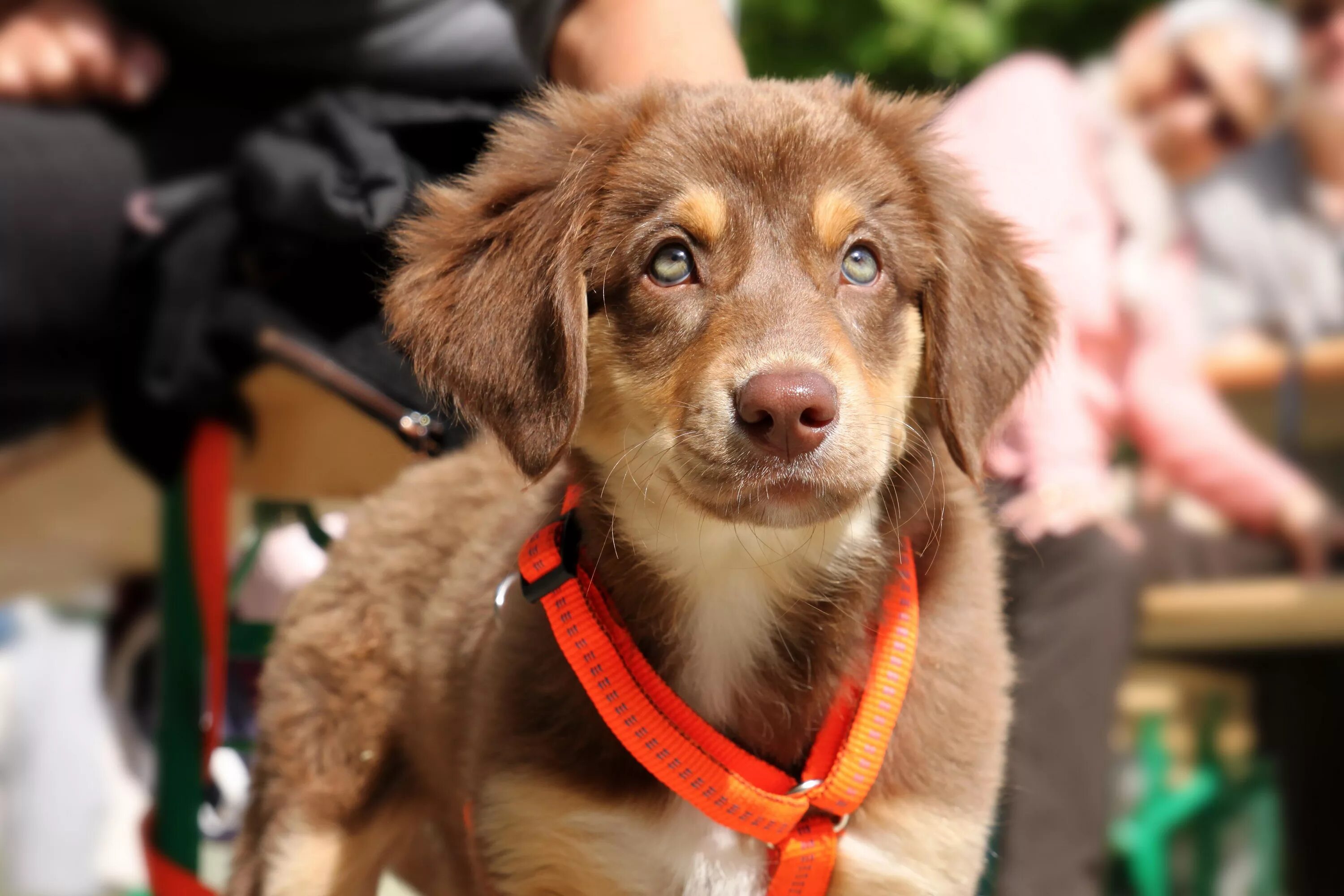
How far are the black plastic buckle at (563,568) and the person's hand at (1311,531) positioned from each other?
11.5ft

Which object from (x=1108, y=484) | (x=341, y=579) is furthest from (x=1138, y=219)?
(x=341, y=579)

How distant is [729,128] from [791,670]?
100 centimetres

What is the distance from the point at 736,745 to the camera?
2.34 m

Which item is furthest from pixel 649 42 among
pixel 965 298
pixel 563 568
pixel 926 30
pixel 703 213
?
pixel 926 30

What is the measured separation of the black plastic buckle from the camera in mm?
2293

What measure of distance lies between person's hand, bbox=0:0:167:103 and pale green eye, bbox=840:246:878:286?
2.00 meters

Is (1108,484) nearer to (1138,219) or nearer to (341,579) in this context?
(1138,219)

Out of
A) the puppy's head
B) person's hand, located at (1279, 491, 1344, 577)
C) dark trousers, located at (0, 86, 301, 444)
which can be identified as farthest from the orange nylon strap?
person's hand, located at (1279, 491, 1344, 577)

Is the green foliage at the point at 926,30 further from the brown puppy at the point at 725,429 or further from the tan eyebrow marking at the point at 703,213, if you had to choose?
the tan eyebrow marking at the point at 703,213

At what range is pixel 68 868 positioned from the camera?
6.66 metres

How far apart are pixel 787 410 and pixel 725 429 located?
137 mm

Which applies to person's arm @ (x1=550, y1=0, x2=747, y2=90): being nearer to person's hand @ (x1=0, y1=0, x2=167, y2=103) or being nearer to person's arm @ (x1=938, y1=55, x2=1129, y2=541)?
person's arm @ (x1=938, y1=55, x2=1129, y2=541)

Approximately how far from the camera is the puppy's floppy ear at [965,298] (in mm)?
2492

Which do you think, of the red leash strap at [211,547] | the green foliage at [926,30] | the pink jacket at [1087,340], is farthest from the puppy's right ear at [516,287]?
the green foliage at [926,30]
